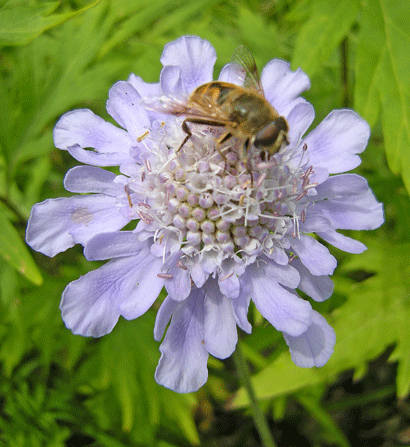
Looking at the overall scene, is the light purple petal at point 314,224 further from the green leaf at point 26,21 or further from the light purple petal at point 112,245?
the green leaf at point 26,21

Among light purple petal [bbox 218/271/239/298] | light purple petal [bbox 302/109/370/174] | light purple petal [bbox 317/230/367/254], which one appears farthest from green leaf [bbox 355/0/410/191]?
light purple petal [bbox 218/271/239/298]

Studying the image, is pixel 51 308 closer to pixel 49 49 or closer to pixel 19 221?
pixel 19 221

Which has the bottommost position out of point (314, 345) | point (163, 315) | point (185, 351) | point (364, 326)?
point (364, 326)

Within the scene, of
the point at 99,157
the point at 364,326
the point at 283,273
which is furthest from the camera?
the point at 364,326

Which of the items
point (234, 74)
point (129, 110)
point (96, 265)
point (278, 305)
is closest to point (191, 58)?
point (234, 74)

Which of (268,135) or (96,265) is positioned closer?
(268,135)

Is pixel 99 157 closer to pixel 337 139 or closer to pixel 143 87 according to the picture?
pixel 143 87

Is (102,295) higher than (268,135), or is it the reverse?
(268,135)
